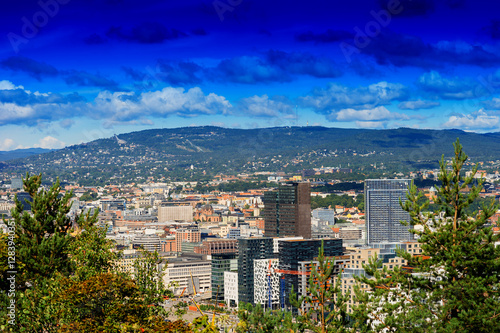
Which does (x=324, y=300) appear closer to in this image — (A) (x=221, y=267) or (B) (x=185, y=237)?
(A) (x=221, y=267)

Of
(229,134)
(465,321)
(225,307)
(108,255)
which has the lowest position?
(225,307)

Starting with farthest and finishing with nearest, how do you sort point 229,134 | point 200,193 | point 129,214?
point 229,134
point 200,193
point 129,214

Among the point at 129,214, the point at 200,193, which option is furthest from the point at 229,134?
the point at 129,214

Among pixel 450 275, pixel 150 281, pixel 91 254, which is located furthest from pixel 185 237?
pixel 450 275

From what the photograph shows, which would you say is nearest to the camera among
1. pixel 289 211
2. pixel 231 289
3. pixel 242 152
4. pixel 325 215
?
pixel 231 289

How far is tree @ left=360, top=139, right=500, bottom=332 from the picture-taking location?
9.84 metres

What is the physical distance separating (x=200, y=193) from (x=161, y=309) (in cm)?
10414

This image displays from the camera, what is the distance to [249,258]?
39031mm

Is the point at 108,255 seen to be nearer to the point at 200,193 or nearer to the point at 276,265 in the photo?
the point at 276,265

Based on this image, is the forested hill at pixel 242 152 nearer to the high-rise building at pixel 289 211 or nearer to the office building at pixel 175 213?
the office building at pixel 175 213

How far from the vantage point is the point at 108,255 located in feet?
35.6

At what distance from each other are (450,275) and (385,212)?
49.3 m

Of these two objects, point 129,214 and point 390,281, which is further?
point 129,214

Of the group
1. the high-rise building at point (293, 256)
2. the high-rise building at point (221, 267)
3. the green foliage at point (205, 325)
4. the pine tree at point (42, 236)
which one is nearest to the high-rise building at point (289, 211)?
the high-rise building at point (221, 267)
